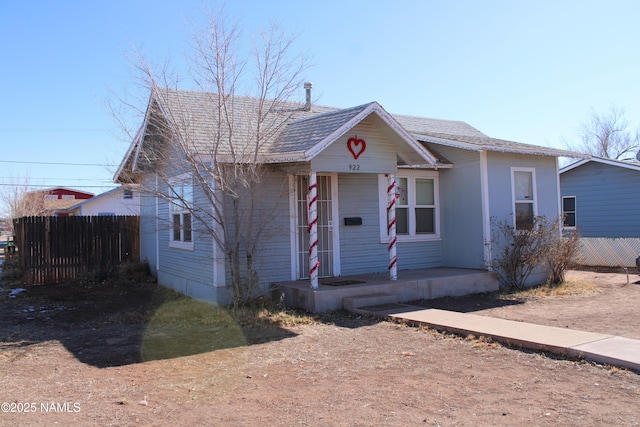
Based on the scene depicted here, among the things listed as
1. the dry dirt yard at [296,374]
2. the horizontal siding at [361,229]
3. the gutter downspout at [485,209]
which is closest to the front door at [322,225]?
the horizontal siding at [361,229]

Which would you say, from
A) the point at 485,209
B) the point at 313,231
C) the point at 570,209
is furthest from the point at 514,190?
the point at 570,209

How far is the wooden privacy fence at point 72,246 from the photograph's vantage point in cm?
1436

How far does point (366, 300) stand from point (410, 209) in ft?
12.9

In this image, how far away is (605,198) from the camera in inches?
720

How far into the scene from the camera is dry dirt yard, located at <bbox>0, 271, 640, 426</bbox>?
463cm

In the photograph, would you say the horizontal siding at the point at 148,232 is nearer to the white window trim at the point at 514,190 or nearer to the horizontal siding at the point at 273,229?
the horizontal siding at the point at 273,229

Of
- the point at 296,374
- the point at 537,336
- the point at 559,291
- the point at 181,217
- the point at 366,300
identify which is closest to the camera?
the point at 296,374

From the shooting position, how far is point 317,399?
5.05m

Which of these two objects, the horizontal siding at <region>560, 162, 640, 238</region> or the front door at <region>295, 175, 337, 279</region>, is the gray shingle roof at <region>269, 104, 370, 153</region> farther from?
the horizontal siding at <region>560, 162, 640, 238</region>

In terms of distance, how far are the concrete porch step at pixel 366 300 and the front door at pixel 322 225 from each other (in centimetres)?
178

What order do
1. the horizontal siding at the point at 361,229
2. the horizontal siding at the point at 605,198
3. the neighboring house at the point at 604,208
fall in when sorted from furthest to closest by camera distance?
the horizontal siding at the point at 605,198 < the neighboring house at the point at 604,208 < the horizontal siding at the point at 361,229

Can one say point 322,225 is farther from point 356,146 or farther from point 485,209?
point 485,209

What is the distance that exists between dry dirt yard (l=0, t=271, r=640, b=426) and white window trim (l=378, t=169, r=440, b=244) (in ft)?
10.4

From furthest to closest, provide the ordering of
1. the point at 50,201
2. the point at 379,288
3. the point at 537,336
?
the point at 50,201
the point at 379,288
the point at 537,336
